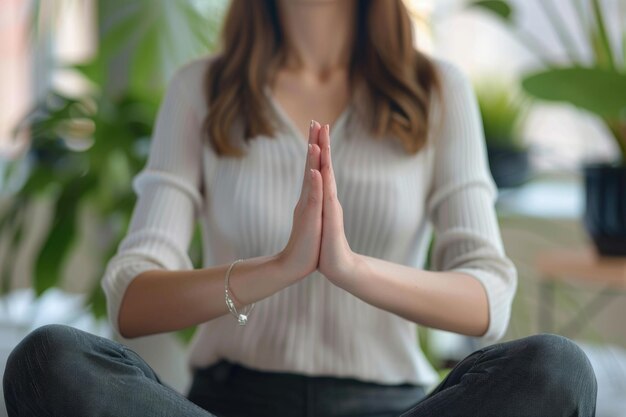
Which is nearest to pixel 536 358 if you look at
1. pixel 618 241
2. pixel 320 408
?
pixel 320 408

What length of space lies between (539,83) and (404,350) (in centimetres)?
66

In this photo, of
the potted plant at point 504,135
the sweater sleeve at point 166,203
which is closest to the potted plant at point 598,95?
the potted plant at point 504,135

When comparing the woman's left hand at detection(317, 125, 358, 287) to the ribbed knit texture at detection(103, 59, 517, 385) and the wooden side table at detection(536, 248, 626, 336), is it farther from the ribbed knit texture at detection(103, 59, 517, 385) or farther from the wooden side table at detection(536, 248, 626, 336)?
the wooden side table at detection(536, 248, 626, 336)

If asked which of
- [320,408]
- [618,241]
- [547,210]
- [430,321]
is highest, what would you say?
[430,321]

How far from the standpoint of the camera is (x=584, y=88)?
5.86ft

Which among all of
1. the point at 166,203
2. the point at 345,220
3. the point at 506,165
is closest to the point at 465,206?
the point at 345,220

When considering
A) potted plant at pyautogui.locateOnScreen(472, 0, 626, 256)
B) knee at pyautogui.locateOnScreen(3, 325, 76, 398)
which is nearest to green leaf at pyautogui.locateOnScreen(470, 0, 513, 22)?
potted plant at pyautogui.locateOnScreen(472, 0, 626, 256)

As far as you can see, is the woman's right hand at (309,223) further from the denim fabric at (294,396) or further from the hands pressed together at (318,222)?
the denim fabric at (294,396)

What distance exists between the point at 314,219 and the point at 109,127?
834 millimetres

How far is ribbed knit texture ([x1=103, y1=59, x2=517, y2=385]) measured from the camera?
132cm

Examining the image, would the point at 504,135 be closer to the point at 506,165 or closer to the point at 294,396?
the point at 506,165

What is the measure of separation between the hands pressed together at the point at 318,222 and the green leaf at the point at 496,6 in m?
0.90

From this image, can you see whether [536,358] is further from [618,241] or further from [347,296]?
[618,241]

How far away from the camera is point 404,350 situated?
1363 millimetres
